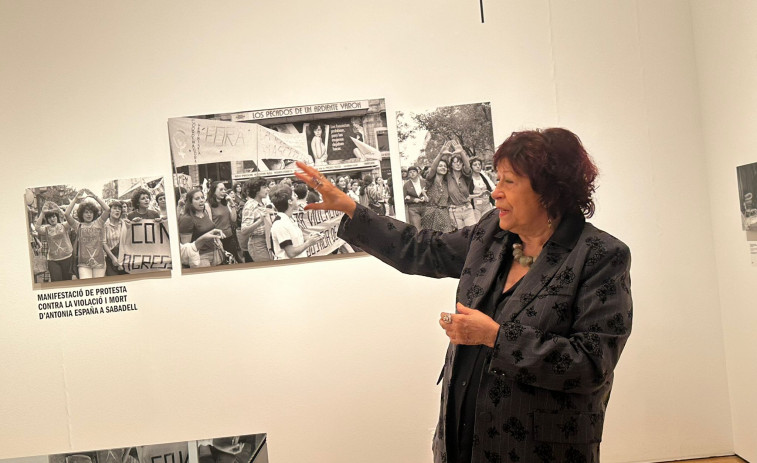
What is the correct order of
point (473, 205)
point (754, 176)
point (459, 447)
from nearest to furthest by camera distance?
point (459, 447) < point (754, 176) < point (473, 205)

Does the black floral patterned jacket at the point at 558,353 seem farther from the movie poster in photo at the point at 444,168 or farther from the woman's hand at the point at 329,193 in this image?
the movie poster in photo at the point at 444,168

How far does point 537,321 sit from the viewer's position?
1.86 m

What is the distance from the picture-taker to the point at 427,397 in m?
3.79

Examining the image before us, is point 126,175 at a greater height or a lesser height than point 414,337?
greater

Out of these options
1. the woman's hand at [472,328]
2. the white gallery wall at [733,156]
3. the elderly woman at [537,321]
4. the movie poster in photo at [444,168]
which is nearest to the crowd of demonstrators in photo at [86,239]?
the movie poster in photo at [444,168]

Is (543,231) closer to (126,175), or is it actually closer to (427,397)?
(427,397)

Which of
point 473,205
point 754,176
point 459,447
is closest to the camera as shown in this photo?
point 459,447

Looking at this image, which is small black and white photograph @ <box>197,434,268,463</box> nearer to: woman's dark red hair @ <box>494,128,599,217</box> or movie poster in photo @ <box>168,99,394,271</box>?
woman's dark red hair @ <box>494,128,599,217</box>

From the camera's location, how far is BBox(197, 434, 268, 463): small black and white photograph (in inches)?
74.8

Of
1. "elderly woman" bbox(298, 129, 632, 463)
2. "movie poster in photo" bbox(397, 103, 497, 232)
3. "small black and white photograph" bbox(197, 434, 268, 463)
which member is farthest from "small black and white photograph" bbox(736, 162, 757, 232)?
"small black and white photograph" bbox(197, 434, 268, 463)

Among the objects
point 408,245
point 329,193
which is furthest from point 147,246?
point 408,245

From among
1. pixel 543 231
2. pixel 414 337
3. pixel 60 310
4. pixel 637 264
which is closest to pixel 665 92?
pixel 637 264

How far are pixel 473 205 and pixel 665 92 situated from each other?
4.07ft
